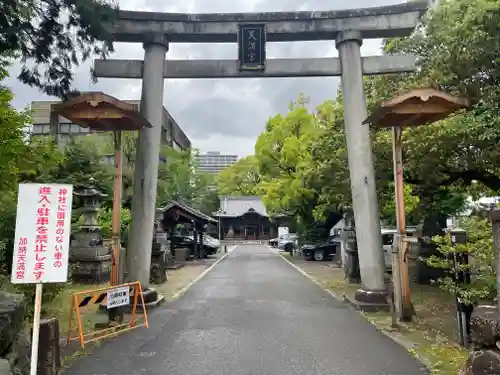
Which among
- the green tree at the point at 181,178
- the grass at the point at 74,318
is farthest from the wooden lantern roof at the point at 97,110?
the green tree at the point at 181,178

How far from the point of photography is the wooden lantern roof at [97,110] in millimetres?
8094

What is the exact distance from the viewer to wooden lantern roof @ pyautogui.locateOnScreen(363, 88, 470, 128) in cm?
776

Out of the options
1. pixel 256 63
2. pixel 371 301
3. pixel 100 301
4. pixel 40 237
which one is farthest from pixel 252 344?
pixel 256 63

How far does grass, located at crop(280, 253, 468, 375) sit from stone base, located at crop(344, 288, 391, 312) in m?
0.24

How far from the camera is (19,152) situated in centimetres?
802

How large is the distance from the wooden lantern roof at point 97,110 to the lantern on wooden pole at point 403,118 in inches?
192

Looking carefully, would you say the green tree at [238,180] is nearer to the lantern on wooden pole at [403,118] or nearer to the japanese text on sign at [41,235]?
the lantern on wooden pole at [403,118]

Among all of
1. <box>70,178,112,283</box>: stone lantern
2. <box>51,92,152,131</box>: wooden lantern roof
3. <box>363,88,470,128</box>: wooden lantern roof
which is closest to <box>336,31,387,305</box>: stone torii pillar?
<box>363,88,470,128</box>: wooden lantern roof

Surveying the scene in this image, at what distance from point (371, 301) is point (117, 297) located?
5.51m

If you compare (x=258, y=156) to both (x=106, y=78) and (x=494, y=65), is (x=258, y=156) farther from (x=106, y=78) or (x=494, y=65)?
(x=494, y=65)

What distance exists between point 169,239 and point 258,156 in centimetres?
891

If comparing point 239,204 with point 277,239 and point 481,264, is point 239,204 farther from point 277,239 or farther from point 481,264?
point 481,264

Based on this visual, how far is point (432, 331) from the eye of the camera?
7.52 metres

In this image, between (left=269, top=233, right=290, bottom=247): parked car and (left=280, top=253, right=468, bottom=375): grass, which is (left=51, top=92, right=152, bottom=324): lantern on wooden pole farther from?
(left=269, top=233, right=290, bottom=247): parked car
